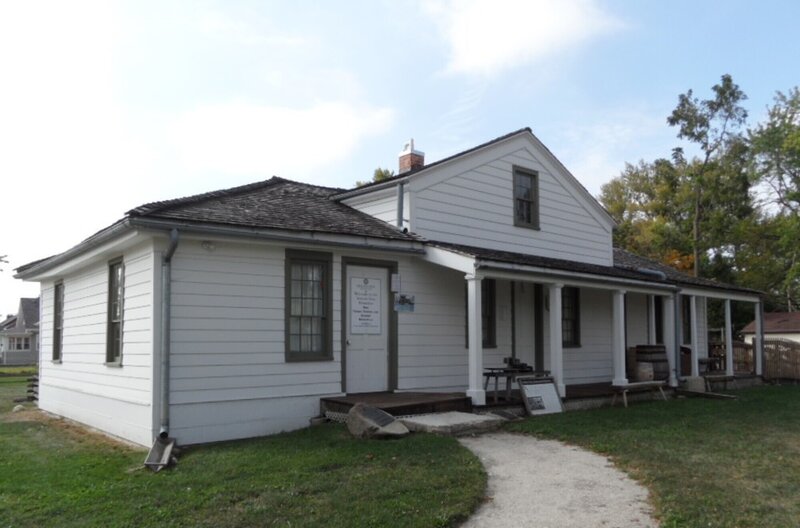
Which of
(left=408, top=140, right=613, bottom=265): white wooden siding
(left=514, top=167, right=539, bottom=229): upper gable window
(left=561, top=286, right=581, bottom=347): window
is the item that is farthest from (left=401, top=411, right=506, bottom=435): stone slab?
(left=514, top=167, right=539, bottom=229): upper gable window

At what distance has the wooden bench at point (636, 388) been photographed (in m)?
13.0

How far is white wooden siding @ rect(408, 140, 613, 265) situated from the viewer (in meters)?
13.0

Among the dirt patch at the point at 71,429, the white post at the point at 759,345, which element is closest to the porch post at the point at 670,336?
the white post at the point at 759,345

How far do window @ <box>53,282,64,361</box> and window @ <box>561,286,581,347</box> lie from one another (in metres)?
11.1

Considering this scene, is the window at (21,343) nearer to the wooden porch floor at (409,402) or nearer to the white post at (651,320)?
the white post at (651,320)

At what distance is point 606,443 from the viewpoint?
8.73 metres

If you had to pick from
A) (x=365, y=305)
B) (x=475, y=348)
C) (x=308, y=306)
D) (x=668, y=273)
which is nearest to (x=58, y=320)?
(x=308, y=306)

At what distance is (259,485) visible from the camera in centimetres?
662

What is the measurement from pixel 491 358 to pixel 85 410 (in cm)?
773

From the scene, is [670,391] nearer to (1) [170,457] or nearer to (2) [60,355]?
(1) [170,457]

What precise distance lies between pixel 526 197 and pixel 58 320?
10.7 metres

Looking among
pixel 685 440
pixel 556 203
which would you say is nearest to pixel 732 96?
pixel 556 203

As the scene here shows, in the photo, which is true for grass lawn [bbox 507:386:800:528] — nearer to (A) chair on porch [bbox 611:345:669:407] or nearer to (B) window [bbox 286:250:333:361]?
(A) chair on porch [bbox 611:345:669:407]

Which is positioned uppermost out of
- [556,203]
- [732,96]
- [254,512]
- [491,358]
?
[732,96]
